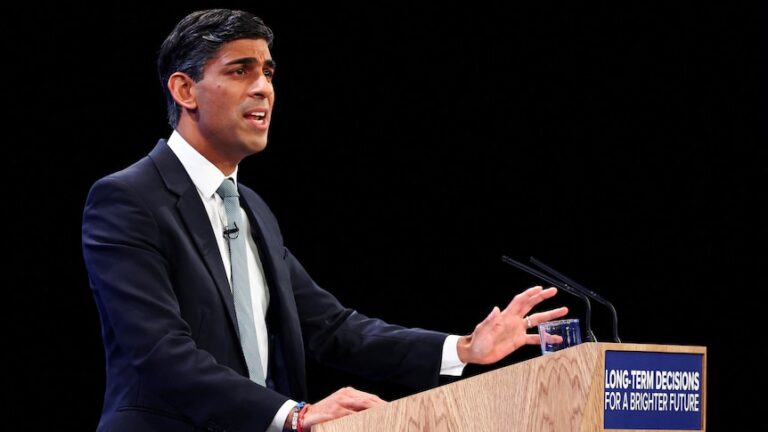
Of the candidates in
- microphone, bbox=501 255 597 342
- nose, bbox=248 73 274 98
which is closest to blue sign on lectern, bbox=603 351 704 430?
microphone, bbox=501 255 597 342

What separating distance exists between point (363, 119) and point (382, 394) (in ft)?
4.16

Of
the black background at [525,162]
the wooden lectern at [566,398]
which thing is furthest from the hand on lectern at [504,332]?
the black background at [525,162]

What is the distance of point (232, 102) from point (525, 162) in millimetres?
2294

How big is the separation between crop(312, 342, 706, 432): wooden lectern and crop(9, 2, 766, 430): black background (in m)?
2.30

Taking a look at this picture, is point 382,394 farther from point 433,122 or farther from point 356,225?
point 433,122

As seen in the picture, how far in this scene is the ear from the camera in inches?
97.4

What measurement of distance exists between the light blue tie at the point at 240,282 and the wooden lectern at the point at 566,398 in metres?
0.49

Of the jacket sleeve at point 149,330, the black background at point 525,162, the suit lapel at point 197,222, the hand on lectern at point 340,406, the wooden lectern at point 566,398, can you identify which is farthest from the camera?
the black background at point 525,162

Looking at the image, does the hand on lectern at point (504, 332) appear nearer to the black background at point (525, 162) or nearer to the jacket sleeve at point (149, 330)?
the jacket sleeve at point (149, 330)

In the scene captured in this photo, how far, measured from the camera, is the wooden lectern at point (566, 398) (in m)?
1.78

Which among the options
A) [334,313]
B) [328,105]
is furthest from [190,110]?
[328,105]

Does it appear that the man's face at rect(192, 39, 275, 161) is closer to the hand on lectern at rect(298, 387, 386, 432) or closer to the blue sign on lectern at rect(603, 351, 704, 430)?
the hand on lectern at rect(298, 387, 386, 432)

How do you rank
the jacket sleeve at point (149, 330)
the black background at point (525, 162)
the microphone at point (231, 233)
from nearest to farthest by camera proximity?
the jacket sleeve at point (149, 330), the microphone at point (231, 233), the black background at point (525, 162)

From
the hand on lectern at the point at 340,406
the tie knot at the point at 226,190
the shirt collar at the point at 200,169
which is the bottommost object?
the hand on lectern at the point at 340,406
